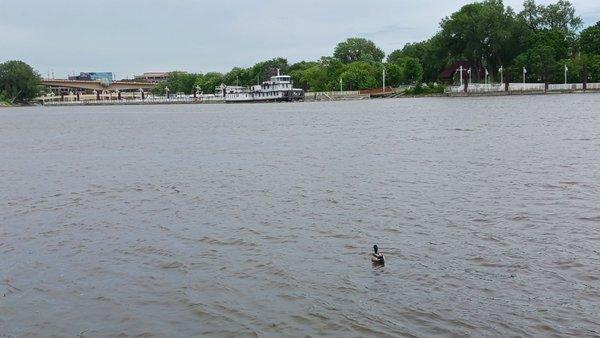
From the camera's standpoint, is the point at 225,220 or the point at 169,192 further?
the point at 169,192

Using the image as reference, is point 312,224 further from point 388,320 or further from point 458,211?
point 388,320

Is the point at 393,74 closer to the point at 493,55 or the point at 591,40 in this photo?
the point at 493,55

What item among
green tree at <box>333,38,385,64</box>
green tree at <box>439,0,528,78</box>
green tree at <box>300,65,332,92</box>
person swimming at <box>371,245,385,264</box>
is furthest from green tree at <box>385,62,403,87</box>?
person swimming at <box>371,245,385,264</box>

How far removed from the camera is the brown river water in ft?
36.6

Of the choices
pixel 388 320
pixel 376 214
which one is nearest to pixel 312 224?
pixel 376 214

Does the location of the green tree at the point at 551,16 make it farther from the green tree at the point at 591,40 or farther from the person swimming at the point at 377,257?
the person swimming at the point at 377,257

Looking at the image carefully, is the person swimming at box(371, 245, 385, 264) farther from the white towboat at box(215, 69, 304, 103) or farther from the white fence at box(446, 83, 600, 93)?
the white towboat at box(215, 69, 304, 103)

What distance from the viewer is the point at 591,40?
437 ft

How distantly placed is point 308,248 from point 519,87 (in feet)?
421

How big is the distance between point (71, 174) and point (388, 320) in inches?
965

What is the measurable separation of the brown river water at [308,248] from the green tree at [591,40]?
113 m

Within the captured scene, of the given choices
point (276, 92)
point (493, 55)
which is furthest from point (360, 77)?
point (493, 55)

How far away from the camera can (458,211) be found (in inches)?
754

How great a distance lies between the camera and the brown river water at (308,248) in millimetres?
11164
